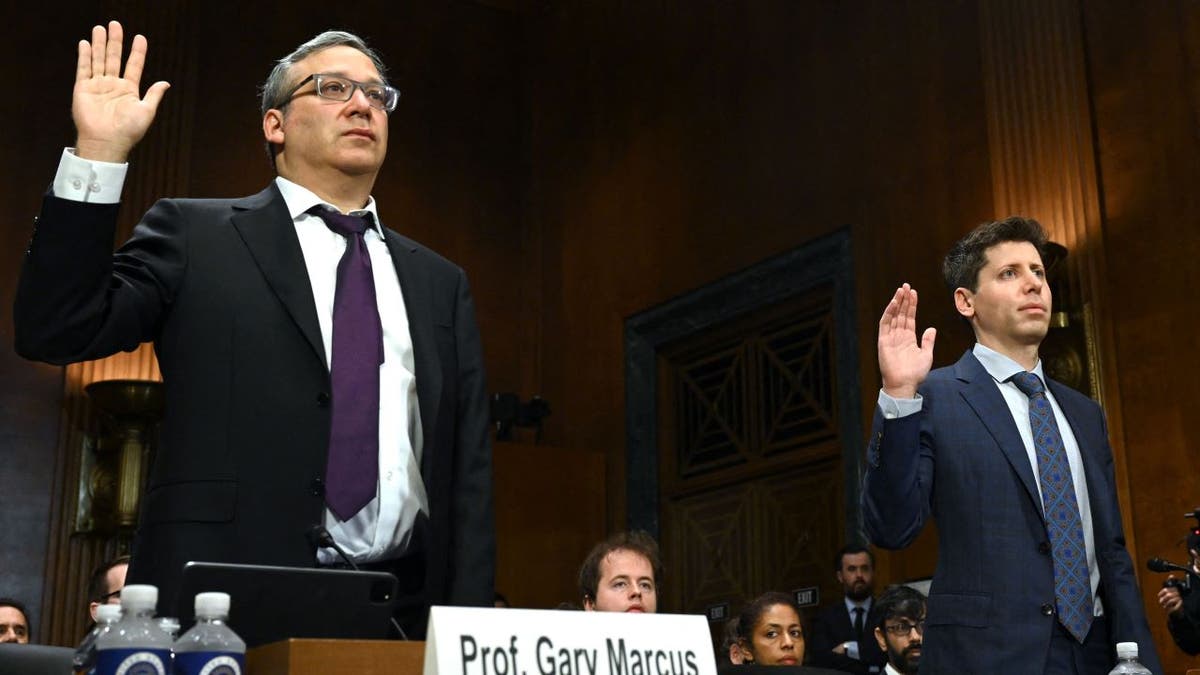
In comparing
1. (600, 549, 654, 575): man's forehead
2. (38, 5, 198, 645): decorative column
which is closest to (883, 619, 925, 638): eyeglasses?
(600, 549, 654, 575): man's forehead

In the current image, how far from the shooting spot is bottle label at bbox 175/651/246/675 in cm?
140

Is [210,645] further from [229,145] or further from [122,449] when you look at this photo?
[229,145]

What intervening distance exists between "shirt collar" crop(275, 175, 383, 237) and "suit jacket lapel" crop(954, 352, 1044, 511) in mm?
1237

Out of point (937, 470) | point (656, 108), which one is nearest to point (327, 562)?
point (937, 470)

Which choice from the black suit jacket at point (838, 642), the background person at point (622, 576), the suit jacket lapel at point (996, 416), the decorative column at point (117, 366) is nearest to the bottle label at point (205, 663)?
the suit jacket lapel at point (996, 416)

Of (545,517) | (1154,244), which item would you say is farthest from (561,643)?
(545,517)

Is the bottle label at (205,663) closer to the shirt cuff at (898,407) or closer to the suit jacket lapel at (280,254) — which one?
the suit jacket lapel at (280,254)

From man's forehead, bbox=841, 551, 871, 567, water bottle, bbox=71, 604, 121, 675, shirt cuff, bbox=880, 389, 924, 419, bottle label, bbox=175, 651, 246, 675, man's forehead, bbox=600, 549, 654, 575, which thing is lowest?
bottle label, bbox=175, 651, 246, 675

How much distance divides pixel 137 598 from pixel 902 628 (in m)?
4.10

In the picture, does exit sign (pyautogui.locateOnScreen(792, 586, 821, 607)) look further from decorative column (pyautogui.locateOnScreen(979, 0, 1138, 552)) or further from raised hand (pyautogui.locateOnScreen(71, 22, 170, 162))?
raised hand (pyautogui.locateOnScreen(71, 22, 170, 162))

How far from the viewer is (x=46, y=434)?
26.9 ft

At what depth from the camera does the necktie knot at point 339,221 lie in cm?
235

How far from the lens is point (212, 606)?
1444 millimetres

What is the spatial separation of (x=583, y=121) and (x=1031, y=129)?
3.76 m
